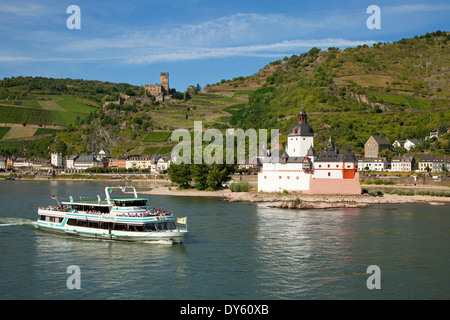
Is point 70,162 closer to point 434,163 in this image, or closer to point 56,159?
point 56,159

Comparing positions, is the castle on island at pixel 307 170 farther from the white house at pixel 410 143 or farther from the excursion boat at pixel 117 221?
the white house at pixel 410 143

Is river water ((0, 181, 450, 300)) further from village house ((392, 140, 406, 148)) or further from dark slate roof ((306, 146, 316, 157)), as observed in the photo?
village house ((392, 140, 406, 148))

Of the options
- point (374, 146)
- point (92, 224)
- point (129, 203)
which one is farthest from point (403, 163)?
point (92, 224)

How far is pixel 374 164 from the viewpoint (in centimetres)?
9556

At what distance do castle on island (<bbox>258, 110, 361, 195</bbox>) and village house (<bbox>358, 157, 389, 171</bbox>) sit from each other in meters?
34.9

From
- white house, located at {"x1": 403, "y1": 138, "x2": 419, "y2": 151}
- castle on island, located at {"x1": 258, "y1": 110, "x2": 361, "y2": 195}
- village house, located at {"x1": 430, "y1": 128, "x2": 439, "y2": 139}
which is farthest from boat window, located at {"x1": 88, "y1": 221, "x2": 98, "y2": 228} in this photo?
village house, located at {"x1": 430, "y1": 128, "x2": 439, "y2": 139}

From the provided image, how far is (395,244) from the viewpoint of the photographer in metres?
31.5

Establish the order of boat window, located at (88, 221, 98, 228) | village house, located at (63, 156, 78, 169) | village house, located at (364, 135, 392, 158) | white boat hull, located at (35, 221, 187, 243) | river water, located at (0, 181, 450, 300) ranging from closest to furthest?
river water, located at (0, 181, 450, 300), white boat hull, located at (35, 221, 187, 243), boat window, located at (88, 221, 98, 228), village house, located at (364, 135, 392, 158), village house, located at (63, 156, 78, 169)

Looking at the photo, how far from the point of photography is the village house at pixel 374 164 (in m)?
94.4

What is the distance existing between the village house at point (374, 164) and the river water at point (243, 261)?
5419 cm

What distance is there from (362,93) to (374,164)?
1414 inches

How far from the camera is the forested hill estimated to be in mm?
108562

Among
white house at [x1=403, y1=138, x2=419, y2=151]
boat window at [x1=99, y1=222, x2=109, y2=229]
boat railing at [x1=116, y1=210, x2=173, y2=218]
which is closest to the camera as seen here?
boat railing at [x1=116, y1=210, x2=173, y2=218]

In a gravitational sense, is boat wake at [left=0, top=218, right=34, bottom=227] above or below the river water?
above
